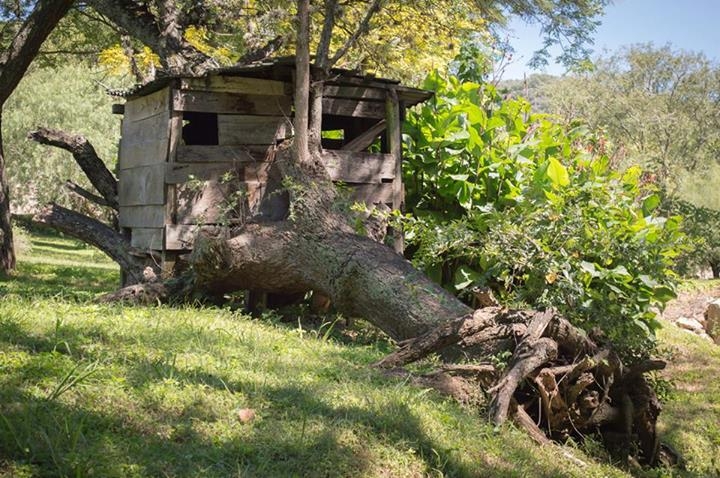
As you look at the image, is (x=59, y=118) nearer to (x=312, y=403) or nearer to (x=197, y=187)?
(x=197, y=187)

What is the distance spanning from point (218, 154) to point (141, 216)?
155cm

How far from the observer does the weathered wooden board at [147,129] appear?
10.1 metres

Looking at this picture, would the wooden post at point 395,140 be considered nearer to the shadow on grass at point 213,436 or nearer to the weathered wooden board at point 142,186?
the weathered wooden board at point 142,186

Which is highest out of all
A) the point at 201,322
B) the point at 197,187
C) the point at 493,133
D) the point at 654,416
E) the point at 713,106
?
the point at 713,106

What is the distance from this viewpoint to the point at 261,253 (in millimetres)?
8742

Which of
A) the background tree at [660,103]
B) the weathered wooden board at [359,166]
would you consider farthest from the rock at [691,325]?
the background tree at [660,103]

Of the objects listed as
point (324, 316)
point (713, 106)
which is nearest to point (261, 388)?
point (324, 316)

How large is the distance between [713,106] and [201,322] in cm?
4757

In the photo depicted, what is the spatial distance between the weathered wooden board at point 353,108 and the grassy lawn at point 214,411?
14.3 feet

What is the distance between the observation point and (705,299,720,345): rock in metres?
15.2

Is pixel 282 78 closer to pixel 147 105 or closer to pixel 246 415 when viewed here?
pixel 147 105

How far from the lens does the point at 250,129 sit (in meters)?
10.3

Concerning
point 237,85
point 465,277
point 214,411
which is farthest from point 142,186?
point 214,411

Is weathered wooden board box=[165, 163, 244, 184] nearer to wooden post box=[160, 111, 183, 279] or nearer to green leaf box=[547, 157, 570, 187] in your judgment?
wooden post box=[160, 111, 183, 279]
